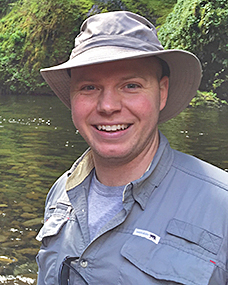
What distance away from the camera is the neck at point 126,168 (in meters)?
1.67

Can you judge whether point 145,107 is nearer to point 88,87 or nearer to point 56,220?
point 88,87

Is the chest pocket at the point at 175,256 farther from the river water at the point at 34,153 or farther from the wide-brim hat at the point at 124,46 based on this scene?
the river water at the point at 34,153

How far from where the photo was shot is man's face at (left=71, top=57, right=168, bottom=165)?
1579mm

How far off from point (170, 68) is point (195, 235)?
0.72 meters

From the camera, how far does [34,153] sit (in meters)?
9.26

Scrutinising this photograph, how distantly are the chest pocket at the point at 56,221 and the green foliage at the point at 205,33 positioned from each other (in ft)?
46.7

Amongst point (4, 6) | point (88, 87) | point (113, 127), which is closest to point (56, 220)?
point (113, 127)

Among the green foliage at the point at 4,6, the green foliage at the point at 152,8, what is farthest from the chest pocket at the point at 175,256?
the green foliage at the point at 4,6

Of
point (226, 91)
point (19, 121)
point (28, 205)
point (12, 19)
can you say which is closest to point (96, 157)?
point (28, 205)

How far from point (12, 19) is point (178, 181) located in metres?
26.5

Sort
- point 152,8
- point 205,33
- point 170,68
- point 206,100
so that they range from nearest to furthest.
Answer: point 170,68 < point 205,33 < point 206,100 < point 152,8

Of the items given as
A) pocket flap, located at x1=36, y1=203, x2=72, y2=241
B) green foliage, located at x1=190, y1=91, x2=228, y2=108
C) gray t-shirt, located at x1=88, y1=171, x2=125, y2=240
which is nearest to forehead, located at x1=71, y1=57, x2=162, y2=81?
gray t-shirt, located at x1=88, y1=171, x2=125, y2=240

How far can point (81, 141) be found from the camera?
10.8 meters

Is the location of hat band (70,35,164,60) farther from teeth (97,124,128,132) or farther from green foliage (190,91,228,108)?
green foliage (190,91,228,108)
